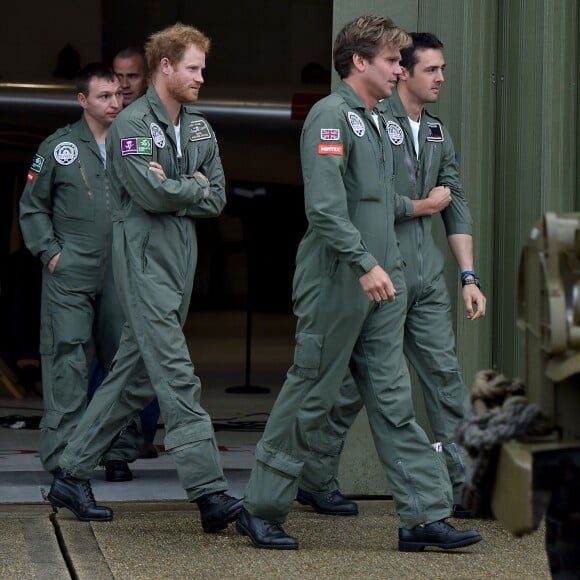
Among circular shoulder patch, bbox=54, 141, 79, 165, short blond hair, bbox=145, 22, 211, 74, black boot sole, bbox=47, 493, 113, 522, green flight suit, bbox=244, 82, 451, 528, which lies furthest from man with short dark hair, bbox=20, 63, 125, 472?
green flight suit, bbox=244, 82, 451, 528

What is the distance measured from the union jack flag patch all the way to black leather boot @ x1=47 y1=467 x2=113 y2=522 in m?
1.74

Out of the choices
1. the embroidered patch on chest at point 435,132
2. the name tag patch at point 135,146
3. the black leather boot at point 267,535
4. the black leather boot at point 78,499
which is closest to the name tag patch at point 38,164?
the name tag patch at point 135,146

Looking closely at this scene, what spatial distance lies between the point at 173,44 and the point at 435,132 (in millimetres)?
1125

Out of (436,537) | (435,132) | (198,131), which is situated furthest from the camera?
(435,132)

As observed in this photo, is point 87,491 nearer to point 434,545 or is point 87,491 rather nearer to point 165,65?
point 434,545

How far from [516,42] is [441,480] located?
207 centimetres

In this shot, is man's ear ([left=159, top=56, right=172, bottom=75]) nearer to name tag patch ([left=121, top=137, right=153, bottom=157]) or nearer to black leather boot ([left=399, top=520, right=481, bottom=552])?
name tag patch ([left=121, top=137, right=153, bottom=157])

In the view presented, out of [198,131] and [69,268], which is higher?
[198,131]

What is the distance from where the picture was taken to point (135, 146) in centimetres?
538

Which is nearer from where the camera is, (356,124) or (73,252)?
(356,124)

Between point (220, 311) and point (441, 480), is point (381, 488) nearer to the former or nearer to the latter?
point (441, 480)

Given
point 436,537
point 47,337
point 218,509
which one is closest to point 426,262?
point 436,537

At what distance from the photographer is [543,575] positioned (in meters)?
4.79

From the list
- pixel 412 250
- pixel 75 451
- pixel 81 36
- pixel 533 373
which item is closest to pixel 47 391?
pixel 75 451
